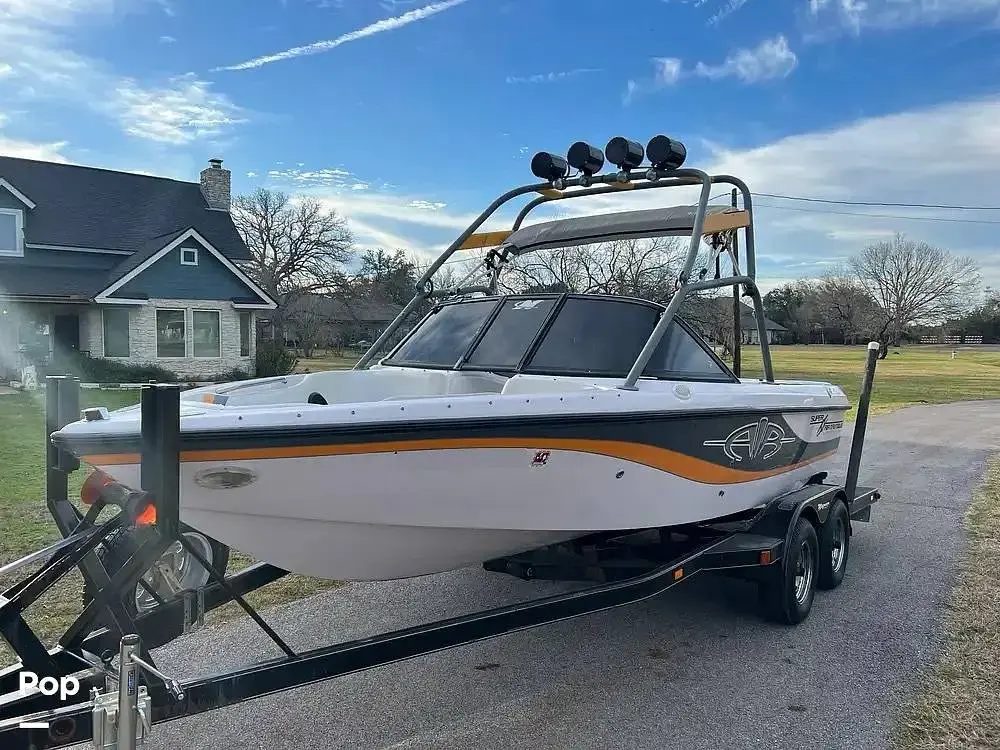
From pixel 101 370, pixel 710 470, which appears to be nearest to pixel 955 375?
pixel 101 370

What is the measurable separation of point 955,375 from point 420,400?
3568 centimetres

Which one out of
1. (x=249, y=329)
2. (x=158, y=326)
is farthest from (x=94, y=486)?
(x=249, y=329)

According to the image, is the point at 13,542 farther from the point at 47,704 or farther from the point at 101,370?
the point at 101,370

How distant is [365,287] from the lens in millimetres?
39938

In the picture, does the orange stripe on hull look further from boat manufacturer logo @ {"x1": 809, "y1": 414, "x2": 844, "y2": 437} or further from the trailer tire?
boat manufacturer logo @ {"x1": 809, "y1": 414, "x2": 844, "y2": 437}

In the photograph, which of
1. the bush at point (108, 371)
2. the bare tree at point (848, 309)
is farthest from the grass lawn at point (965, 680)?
the bare tree at point (848, 309)

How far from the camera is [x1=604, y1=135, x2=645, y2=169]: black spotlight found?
17.1 feet

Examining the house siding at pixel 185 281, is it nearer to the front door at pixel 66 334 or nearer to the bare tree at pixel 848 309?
the front door at pixel 66 334

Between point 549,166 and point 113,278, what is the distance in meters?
19.2

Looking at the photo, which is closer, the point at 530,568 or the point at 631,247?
the point at 530,568

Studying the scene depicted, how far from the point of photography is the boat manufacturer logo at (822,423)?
228 inches

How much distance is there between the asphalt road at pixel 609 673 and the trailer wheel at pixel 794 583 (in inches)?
4.0

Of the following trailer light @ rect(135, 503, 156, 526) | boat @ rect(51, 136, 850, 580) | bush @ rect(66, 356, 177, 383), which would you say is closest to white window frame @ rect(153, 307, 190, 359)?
bush @ rect(66, 356, 177, 383)

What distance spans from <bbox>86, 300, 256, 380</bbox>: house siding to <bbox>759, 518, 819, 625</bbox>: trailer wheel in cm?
2011
